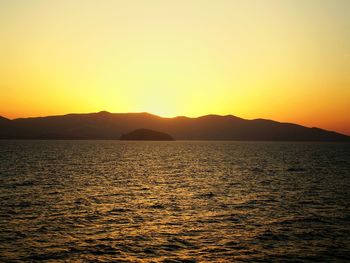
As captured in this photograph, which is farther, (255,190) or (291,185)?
(291,185)

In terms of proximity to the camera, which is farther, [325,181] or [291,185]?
[325,181]

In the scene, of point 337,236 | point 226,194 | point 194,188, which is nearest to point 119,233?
point 337,236

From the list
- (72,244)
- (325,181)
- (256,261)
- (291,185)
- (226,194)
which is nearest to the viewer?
(256,261)

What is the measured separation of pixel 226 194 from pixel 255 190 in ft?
23.0

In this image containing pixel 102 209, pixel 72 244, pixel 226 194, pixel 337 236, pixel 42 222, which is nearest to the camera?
pixel 72 244

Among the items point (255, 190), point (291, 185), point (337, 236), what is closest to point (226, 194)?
point (255, 190)

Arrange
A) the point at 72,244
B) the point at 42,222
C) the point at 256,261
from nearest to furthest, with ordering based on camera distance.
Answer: the point at 256,261, the point at 72,244, the point at 42,222

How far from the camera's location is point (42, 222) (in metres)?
35.9

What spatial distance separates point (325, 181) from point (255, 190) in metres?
21.8

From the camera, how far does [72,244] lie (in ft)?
94.2

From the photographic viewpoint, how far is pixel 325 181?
243 ft

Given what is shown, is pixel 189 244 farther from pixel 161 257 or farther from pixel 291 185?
pixel 291 185

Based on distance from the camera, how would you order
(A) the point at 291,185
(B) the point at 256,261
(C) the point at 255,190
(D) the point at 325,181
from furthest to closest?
1. (D) the point at 325,181
2. (A) the point at 291,185
3. (C) the point at 255,190
4. (B) the point at 256,261

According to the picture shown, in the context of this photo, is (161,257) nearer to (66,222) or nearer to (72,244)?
(72,244)
